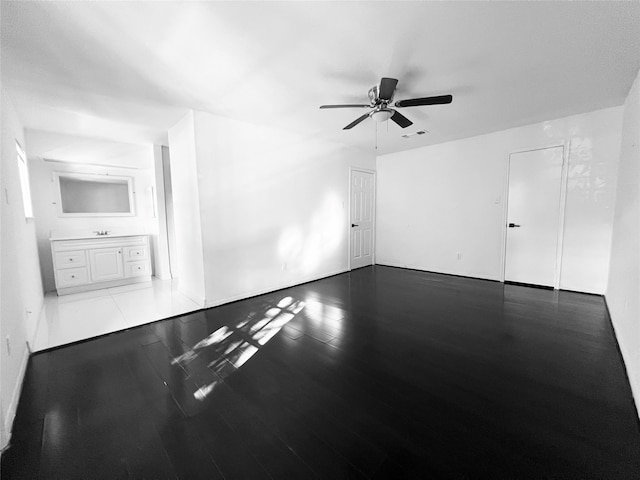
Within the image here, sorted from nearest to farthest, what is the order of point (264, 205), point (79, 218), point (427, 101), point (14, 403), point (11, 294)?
point (14, 403)
point (11, 294)
point (427, 101)
point (264, 205)
point (79, 218)

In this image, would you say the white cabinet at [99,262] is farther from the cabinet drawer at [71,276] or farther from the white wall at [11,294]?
the white wall at [11,294]

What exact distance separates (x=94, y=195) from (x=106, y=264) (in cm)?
128

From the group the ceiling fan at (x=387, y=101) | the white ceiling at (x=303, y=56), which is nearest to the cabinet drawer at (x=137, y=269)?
the white ceiling at (x=303, y=56)

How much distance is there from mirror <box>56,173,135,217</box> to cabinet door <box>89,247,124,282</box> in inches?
31.0

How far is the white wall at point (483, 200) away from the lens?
11.6 feet

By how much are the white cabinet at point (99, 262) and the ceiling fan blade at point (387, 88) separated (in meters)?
4.60

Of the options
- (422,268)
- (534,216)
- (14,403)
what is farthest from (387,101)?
(422,268)

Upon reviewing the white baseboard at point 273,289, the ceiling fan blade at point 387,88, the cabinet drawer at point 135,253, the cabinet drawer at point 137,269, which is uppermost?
the ceiling fan blade at point 387,88

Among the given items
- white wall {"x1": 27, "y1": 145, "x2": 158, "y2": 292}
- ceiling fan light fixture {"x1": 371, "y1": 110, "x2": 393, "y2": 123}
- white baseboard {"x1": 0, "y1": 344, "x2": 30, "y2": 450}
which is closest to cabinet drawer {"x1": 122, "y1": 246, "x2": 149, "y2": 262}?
white wall {"x1": 27, "y1": 145, "x2": 158, "y2": 292}

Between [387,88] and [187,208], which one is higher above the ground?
[387,88]

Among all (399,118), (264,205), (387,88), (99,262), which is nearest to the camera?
(387,88)

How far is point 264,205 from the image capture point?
13.0 feet

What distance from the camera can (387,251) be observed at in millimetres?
6012

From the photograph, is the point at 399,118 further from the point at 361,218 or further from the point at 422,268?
the point at 422,268
